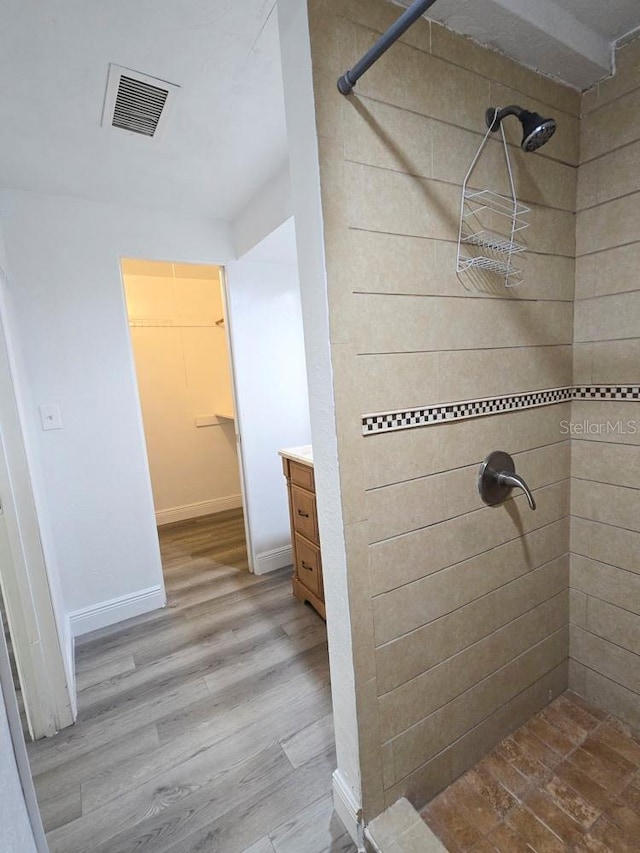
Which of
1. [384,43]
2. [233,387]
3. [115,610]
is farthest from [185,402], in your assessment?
[384,43]

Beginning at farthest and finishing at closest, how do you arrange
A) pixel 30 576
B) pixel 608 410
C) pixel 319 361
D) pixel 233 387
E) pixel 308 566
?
pixel 233 387 < pixel 308 566 < pixel 30 576 < pixel 608 410 < pixel 319 361

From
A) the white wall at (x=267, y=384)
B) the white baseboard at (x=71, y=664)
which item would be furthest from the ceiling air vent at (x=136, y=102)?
the white baseboard at (x=71, y=664)

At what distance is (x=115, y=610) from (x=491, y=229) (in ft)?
8.78

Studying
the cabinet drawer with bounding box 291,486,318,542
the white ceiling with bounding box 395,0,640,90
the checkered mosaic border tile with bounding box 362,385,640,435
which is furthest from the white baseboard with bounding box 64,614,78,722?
the white ceiling with bounding box 395,0,640,90

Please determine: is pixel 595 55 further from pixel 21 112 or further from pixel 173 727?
pixel 173 727

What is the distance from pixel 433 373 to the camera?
1.06 metres

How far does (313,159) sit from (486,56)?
697 millimetres

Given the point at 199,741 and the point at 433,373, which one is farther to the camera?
the point at 199,741

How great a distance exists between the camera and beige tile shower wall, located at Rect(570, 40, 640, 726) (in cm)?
121

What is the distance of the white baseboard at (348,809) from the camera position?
1.08 meters

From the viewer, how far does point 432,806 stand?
1.17m

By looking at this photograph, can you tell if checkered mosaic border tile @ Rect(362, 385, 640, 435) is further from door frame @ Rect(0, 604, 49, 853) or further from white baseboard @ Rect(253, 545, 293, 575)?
white baseboard @ Rect(253, 545, 293, 575)

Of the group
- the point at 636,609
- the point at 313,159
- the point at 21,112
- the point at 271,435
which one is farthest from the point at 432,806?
the point at 21,112

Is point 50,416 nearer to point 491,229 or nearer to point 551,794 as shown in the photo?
point 491,229
